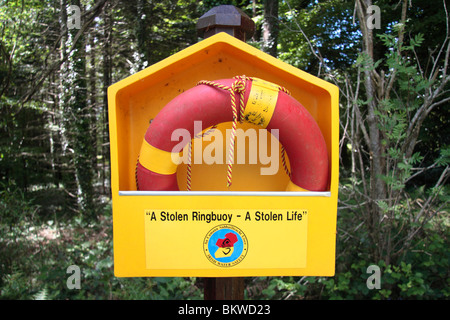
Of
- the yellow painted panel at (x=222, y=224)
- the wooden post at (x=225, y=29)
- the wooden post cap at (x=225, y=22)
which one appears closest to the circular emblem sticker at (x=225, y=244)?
the yellow painted panel at (x=222, y=224)

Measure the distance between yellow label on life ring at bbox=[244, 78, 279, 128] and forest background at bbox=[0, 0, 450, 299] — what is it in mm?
996

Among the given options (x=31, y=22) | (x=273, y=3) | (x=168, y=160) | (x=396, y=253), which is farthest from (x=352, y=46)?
(x=168, y=160)

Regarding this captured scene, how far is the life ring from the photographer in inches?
53.2

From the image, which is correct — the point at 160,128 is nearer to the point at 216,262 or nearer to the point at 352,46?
the point at 216,262

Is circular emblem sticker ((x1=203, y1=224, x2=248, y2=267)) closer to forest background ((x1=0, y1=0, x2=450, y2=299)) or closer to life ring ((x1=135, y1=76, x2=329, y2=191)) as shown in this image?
life ring ((x1=135, y1=76, x2=329, y2=191))

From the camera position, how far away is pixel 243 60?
61.7 inches

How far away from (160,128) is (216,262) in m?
0.57

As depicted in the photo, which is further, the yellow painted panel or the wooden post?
the wooden post

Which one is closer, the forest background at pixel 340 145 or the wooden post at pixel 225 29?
the wooden post at pixel 225 29

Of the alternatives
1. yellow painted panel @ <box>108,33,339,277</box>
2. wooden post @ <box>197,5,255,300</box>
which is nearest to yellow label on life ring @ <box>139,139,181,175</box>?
yellow painted panel @ <box>108,33,339,277</box>

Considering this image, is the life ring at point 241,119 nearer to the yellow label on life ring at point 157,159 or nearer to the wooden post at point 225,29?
the yellow label on life ring at point 157,159

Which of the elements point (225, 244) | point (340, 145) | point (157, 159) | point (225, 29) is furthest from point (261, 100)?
point (340, 145)

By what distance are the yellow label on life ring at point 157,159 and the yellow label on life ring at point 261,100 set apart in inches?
13.9

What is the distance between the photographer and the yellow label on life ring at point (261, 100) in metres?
1.35
